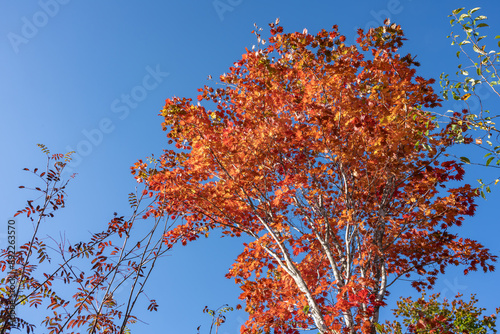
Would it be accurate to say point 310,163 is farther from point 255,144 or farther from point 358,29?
point 358,29

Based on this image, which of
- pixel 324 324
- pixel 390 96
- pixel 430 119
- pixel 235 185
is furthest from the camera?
pixel 235 185

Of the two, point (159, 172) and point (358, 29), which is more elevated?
point (358, 29)

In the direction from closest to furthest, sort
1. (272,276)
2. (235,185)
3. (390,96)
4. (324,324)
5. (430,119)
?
1. (430,119)
2. (324,324)
3. (390,96)
4. (235,185)
5. (272,276)

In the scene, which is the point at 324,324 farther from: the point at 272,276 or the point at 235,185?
the point at 235,185

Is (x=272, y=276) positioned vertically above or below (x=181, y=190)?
below

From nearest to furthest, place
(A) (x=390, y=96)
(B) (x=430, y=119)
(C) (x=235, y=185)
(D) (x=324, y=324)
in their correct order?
(B) (x=430, y=119), (D) (x=324, y=324), (A) (x=390, y=96), (C) (x=235, y=185)

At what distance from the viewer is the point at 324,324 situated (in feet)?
20.7

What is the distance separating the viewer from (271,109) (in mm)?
7945

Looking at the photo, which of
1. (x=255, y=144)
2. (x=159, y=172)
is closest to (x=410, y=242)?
(x=255, y=144)

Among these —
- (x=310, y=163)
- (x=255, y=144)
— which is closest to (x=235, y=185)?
(x=255, y=144)

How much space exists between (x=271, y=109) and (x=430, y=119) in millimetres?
4057

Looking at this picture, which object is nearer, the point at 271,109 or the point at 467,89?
the point at 467,89

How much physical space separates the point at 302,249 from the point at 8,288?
566 centimetres

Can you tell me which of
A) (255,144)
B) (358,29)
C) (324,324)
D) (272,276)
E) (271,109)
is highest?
(358,29)
